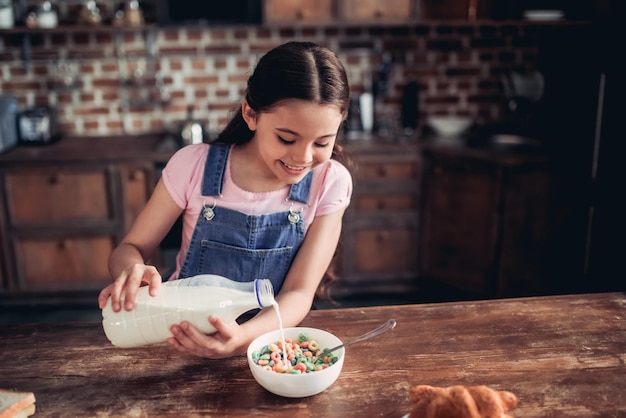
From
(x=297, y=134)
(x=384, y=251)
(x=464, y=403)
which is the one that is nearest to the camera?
(x=464, y=403)

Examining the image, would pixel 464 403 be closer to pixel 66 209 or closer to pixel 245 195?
pixel 245 195

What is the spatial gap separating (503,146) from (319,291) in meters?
1.96

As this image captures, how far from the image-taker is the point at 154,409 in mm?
1037

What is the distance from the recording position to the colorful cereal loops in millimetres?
1078

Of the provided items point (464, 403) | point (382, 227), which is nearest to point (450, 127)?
point (382, 227)

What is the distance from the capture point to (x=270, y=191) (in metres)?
1.61

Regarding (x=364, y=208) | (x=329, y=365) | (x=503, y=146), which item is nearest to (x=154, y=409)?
(x=329, y=365)

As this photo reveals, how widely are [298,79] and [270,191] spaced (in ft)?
1.16

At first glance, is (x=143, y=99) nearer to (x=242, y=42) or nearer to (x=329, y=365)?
(x=242, y=42)

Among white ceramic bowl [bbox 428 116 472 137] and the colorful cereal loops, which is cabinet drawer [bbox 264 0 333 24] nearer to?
white ceramic bowl [bbox 428 116 472 137]

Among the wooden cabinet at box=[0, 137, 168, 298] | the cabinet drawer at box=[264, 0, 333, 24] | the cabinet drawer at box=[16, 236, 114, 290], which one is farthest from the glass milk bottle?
the cabinet drawer at box=[264, 0, 333, 24]

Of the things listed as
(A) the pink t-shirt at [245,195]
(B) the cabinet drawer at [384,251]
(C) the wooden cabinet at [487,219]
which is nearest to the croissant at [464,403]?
(A) the pink t-shirt at [245,195]

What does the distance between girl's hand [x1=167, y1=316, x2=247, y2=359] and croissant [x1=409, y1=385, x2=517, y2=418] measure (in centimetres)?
37

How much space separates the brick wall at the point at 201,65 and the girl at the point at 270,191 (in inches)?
81.9
